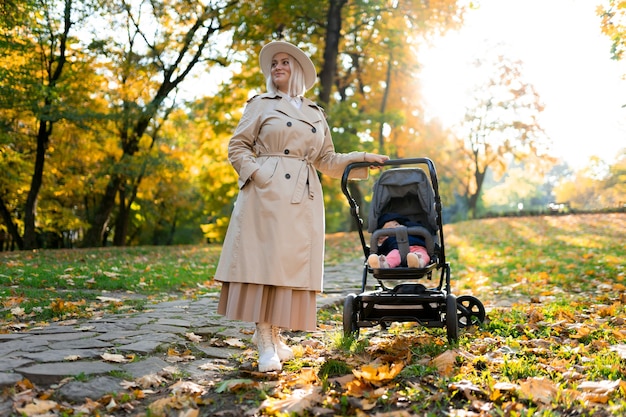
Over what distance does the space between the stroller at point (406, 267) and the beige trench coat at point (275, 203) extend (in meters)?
0.43

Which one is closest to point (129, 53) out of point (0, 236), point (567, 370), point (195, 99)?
point (195, 99)

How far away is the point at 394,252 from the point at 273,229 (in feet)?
3.75

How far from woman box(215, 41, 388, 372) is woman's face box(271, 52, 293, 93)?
0.51ft

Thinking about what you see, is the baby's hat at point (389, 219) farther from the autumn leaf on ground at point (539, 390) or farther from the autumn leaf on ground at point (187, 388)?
the autumn leaf on ground at point (187, 388)

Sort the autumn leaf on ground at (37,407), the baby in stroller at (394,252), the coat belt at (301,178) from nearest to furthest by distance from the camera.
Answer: the autumn leaf on ground at (37,407), the coat belt at (301,178), the baby in stroller at (394,252)

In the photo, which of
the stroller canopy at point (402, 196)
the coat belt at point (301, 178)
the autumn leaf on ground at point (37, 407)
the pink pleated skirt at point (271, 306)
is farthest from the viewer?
the stroller canopy at point (402, 196)

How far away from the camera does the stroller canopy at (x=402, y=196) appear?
5016 mm

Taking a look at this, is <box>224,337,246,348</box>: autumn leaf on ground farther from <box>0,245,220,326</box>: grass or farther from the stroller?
<box>0,245,220,326</box>: grass

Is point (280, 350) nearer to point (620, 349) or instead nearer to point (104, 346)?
point (104, 346)

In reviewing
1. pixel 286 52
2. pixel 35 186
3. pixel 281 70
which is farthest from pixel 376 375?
pixel 35 186

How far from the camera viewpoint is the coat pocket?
3.96 m

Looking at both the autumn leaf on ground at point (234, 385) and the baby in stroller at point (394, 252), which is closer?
the autumn leaf on ground at point (234, 385)

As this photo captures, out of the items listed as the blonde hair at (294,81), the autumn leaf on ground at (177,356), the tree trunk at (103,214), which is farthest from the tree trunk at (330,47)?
the autumn leaf on ground at (177,356)

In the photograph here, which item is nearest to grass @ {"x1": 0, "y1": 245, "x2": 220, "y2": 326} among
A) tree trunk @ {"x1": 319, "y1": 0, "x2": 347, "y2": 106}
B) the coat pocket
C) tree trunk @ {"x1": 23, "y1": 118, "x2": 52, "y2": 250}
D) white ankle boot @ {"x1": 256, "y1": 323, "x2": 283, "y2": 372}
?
white ankle boot @ {"x1": 256, "y1": 323, "x2": 283, "y2": 372}
